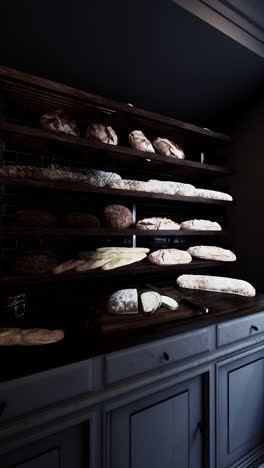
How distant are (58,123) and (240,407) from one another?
185 cm

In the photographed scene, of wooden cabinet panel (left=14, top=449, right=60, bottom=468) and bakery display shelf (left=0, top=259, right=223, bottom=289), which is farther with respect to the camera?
bakery display shelf (left=0, top=259, right=223, bottom=289)

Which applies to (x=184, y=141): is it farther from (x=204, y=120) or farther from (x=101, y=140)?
(x=101, y=140)

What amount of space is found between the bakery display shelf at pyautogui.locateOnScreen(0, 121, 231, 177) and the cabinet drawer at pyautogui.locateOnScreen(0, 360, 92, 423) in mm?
1038

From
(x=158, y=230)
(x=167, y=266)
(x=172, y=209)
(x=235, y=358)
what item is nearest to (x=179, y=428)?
(x=235, y=358)

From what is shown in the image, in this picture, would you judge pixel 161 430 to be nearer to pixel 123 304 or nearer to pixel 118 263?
pixel 123 304

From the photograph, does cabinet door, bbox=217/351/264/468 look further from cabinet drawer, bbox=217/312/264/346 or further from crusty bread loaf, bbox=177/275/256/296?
crusty bread loaf, bbox=177/275/256/296

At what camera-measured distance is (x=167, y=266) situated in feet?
5.41

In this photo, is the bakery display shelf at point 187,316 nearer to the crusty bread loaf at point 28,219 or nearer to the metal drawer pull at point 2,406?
the metal drawer pull at point 2,406

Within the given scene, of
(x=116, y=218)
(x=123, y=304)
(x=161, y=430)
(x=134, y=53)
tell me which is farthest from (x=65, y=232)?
(x=134, y=53)

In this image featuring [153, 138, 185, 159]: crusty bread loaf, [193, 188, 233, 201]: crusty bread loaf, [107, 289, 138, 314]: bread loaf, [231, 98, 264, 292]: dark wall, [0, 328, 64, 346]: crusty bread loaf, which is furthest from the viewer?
[231, 98, 264, 292]: dark wall

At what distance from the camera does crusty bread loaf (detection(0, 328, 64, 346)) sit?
3.19ft

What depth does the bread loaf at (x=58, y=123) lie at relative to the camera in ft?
4.36

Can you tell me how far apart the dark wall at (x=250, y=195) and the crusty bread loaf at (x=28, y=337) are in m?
1.56

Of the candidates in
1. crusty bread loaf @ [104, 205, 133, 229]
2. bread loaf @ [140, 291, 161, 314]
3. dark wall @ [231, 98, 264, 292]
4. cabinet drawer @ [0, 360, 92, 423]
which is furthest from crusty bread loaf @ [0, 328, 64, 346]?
dark wall @ [231, 98, 264, 292]
